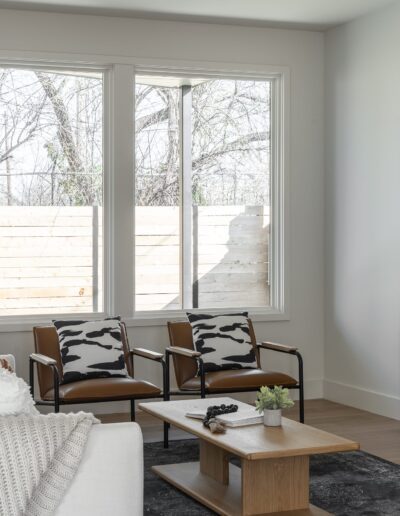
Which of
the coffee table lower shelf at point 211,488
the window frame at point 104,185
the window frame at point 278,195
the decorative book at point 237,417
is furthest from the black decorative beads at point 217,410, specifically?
the window frame at point 278,195

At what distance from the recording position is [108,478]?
284cm

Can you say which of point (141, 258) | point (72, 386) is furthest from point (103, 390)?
point (141, 258)

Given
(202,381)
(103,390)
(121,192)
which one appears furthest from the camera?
(121,192)

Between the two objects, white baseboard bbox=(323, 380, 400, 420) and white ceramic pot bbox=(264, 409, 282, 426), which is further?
white baseboard bbox=(323, 380, 400, 420)

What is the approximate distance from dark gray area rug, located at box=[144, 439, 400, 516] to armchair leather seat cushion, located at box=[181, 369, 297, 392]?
451mm

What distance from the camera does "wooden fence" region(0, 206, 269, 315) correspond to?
6250 millimetres

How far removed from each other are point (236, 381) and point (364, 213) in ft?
→ 5.61

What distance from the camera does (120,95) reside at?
6.37 metres

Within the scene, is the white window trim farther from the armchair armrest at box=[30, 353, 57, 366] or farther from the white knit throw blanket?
the white knit throw blanket

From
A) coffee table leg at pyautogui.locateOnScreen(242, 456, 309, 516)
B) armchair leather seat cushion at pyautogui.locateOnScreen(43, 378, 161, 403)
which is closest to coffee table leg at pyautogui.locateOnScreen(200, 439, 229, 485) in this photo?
coffee table leg at pyautogui.locateOnScreen(242, 456, 309, 516)

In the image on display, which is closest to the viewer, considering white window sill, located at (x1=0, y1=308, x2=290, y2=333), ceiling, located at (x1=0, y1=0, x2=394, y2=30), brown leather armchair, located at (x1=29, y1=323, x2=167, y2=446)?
brown leather armchair, located at (x1=29, y1=323, x2=167, y2=446)

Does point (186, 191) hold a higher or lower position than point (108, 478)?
higher

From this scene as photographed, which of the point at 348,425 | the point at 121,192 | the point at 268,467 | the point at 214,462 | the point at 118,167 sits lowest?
the point at 348,425

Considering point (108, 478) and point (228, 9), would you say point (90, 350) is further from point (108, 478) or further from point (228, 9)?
point (108, 478)
